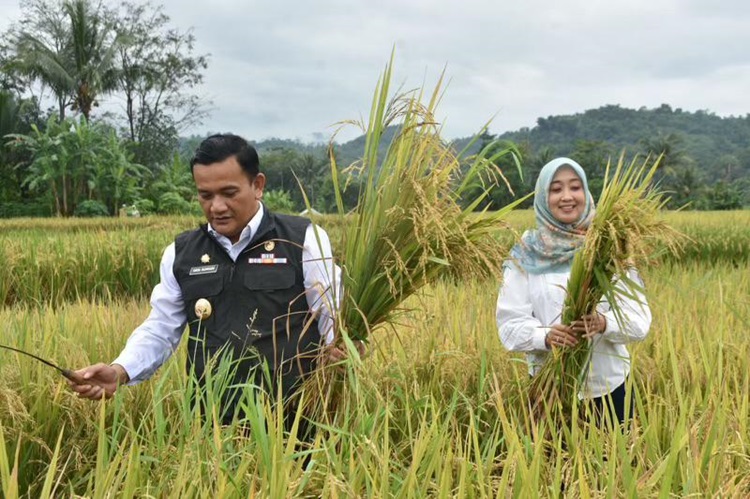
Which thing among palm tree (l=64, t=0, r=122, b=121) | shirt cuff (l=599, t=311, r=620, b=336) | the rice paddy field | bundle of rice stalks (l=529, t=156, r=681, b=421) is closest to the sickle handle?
the rice paddy field

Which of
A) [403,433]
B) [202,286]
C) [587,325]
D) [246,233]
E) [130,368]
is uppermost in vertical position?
[246,233]

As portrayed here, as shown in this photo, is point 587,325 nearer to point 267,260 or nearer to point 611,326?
point 611,326

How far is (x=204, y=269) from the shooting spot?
1.88 meters

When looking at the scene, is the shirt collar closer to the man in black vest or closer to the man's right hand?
the man in black vest

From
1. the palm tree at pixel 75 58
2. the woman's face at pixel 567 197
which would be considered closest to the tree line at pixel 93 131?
the palm tree at pixel 75 58

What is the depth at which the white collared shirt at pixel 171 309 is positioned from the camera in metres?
1.78

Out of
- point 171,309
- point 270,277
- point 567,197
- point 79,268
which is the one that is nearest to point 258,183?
point 270,277

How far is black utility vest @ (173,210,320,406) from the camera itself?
1.82m

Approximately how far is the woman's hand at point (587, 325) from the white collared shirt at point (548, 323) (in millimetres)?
82

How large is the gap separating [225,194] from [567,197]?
3.59 feet

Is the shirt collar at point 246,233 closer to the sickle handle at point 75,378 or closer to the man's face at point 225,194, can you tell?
the man's face at point 225,194

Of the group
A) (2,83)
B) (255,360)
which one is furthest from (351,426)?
(2,83)

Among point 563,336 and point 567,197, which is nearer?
point 563,336

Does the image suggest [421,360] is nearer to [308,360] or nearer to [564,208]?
[308,360]
